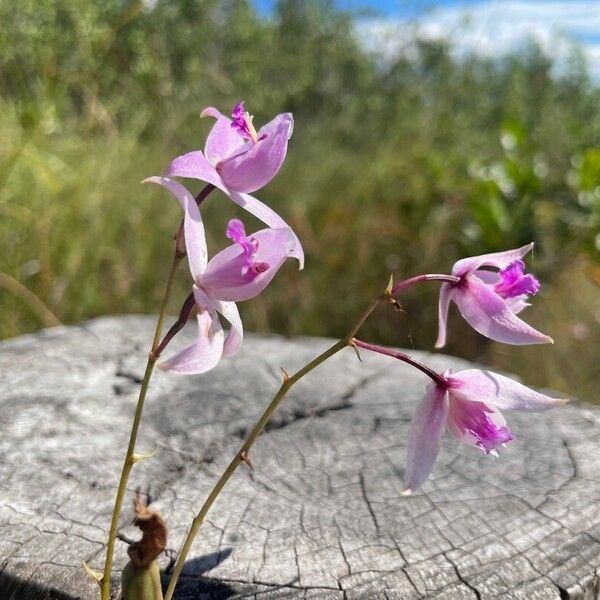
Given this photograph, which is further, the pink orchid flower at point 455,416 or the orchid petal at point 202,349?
the pink orchid flower at point 455,416

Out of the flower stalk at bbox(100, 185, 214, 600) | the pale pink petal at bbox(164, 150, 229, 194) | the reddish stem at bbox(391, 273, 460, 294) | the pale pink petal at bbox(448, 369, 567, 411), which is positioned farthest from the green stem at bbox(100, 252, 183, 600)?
the pale pink petal at bbox(448, 369, 567, 411)

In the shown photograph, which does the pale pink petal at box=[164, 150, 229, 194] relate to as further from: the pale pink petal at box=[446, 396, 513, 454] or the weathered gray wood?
the weathered gray wood

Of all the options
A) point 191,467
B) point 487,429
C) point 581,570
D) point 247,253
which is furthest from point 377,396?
point 247,253

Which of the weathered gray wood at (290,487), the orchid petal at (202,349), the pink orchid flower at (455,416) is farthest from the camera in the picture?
the weathered gray wood at (290,487)

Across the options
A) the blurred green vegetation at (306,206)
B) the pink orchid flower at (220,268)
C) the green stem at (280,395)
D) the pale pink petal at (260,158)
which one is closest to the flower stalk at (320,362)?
the green stem at (280,395)

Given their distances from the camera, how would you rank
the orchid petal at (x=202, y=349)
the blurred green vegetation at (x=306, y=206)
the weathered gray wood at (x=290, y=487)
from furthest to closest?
the blurred green vegetation at (x=306, y=206), the weathered gray wood at (x=290, y=487), the orchid petal at (x=202, y=349)

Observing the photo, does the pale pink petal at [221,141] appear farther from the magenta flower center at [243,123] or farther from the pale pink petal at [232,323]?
the pale pink petal at [232,323]
